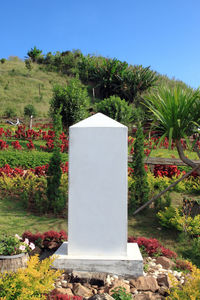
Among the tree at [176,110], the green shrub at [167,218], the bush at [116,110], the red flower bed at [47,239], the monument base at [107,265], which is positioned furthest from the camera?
the bush at [116,110]

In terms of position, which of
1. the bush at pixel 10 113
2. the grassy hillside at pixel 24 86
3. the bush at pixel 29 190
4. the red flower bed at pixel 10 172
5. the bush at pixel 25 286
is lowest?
the bush at pixel 25 286

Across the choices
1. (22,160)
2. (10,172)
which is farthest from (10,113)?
(10,172)

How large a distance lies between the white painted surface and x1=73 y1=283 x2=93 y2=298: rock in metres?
0.59

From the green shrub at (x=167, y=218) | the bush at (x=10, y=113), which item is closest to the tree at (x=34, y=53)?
the bush at (x=10, y=113)

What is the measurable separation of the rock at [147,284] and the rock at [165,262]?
628mm

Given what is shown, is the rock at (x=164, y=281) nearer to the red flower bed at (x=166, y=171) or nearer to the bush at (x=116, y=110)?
the red flower bed at (x=166, y=171)

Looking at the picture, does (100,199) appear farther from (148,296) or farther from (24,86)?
(24,86)

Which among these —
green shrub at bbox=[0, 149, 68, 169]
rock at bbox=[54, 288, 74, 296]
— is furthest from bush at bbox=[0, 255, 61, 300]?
green shrub at bbox=[0, 149, 68, 169]

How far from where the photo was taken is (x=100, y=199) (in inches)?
142

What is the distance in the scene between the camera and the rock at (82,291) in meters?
3.07

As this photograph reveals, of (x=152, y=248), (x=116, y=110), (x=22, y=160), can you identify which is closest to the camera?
(x=152, y=248)

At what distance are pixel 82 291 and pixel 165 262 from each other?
139 cm

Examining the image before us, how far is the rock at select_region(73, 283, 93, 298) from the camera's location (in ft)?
10.1

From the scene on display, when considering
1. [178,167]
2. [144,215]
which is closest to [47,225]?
[144,215]
